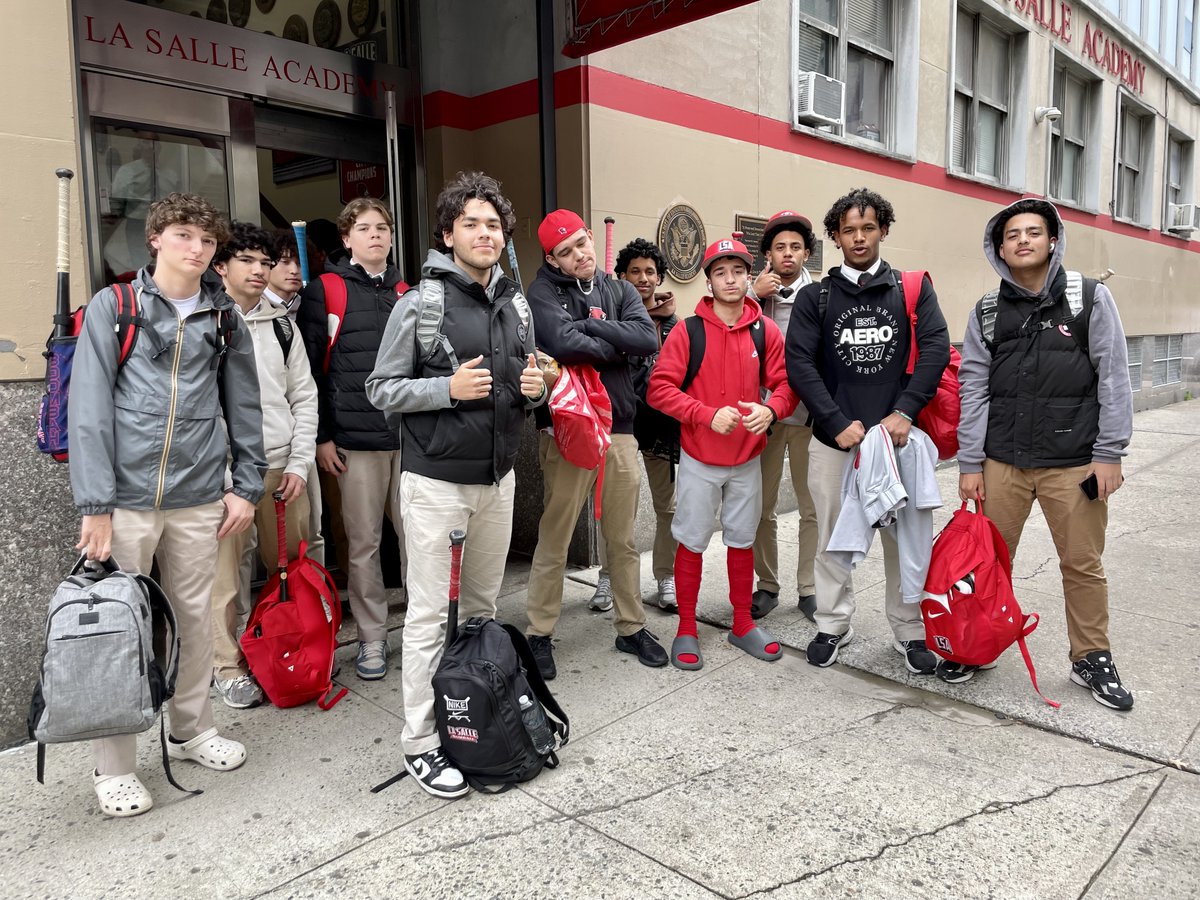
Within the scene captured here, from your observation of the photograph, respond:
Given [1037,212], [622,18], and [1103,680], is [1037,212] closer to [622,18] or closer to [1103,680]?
[1103,680]

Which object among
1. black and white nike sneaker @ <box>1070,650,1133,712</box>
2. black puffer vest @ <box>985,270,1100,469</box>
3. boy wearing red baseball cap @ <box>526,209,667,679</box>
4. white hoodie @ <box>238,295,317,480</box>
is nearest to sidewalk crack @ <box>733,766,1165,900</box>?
black and white nike sneaker @ <box>1070,650,1133,712</box>

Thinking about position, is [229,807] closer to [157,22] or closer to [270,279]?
[270,279]

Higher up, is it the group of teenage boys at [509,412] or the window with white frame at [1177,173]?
the window with white frame at [1177,173]

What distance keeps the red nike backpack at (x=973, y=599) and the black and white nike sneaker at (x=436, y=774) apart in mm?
2101

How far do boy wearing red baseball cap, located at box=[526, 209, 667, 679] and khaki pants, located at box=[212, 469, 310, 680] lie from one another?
112cm

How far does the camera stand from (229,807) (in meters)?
2.99

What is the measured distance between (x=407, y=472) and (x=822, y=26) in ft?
21.2

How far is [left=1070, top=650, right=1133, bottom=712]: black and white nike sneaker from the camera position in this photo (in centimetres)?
360

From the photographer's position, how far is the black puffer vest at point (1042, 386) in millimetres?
3611

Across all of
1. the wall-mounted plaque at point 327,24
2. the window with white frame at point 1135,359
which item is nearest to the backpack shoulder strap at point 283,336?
the wall-mounted plaque at point 327,24

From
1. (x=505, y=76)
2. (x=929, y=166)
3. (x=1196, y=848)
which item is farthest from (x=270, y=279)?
(x=929, y=166)

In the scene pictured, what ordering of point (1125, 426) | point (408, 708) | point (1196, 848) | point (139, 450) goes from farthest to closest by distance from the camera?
point (1125, 426), point (408, 708), point (139, 450), point (1196, 848)

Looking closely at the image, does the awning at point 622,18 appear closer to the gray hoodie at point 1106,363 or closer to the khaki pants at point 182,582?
the gray hoodie at point 1106,363

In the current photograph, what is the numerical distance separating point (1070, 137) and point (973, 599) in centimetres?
1083
